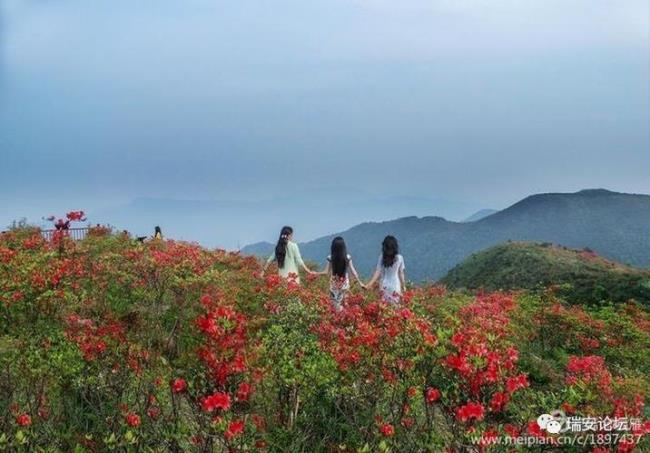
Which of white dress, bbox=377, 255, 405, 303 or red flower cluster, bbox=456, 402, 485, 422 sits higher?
white dress, bbox=377, 255, 405, 303

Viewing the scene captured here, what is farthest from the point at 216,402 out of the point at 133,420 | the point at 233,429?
the point at 133,420

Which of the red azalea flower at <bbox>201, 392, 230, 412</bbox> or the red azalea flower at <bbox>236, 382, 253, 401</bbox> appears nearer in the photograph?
the red azalea flower at <bbox>201, 392, 230, 412</bbox>

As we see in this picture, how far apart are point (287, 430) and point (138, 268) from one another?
382cm

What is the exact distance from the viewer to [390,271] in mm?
11000

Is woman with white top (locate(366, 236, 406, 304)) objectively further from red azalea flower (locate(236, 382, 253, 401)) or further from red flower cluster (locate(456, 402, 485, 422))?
red flower cluster (locate(456, 402, 485, 422))

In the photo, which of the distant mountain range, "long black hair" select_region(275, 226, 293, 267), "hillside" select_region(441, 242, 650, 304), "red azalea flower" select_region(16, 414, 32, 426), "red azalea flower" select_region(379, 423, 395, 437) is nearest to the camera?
"red azalea flower" select_region(379, 423, 395, 437)

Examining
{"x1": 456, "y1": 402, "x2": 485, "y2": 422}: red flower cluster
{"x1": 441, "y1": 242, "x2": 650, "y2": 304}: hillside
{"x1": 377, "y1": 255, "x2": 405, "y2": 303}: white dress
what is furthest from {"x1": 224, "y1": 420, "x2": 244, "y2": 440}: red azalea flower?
{"x1": 441, "y1": 242, "x2": 650, "y2": 304}: hillside

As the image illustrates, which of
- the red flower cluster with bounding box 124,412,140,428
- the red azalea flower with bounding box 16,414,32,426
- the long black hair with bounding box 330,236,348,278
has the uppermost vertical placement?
the long black hair with bounding box 330,236,348,278

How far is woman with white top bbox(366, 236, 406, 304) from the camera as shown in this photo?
10.8 meters

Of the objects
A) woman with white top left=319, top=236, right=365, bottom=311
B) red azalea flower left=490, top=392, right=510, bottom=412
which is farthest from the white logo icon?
woman with white top left=319, top=236, right=365, bottom=311

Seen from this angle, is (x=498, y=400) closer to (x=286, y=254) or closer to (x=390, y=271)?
(x=390, y=271)

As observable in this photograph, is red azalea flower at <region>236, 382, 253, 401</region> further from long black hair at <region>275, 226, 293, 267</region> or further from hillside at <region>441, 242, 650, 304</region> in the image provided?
hillside at <region>441, 242, 650, 304</region>

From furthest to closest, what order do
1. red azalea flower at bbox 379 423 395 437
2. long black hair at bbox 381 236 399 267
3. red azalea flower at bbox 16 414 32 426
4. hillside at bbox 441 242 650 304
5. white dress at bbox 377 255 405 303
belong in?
hillside at bbox 441 242 650 304 → white dress at bbox 377 255 405 303 → long black hair at bbox 381 236 399 267 → red azalea flower at bbox 16 414 32 426 → red azalea flower at bbox 379 423 395 437

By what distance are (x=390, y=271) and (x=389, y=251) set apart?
41 cm
